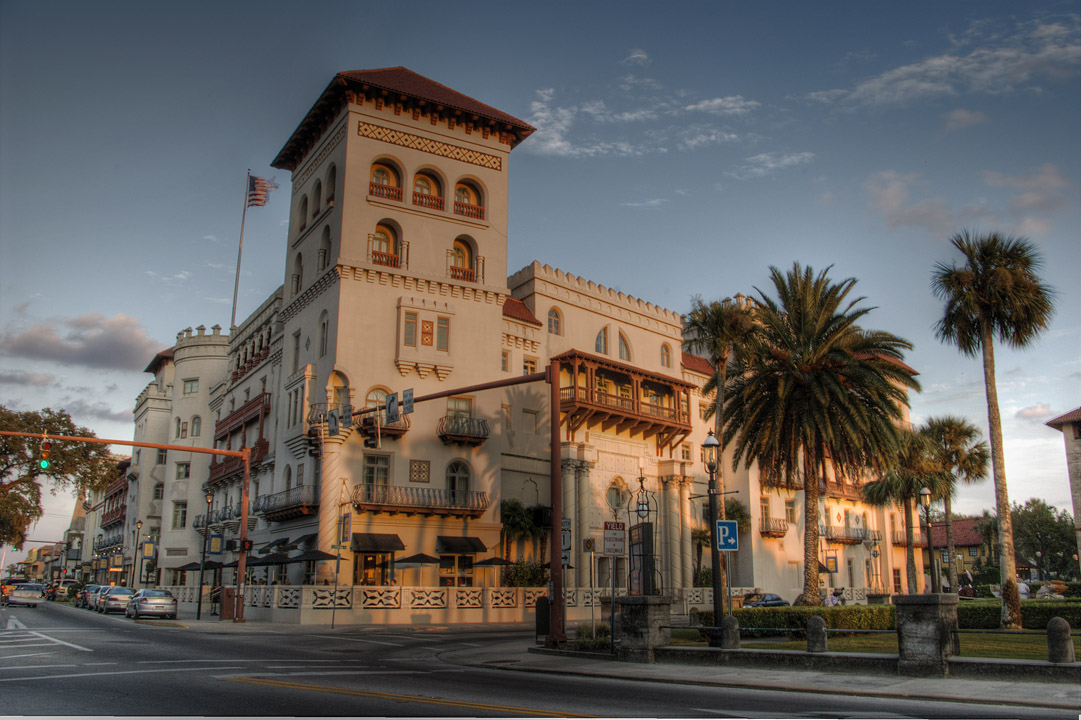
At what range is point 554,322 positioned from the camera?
52.4 meters

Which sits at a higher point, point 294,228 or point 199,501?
point 294,228

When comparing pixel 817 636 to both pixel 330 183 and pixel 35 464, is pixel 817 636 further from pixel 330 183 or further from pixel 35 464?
pixel 35 464

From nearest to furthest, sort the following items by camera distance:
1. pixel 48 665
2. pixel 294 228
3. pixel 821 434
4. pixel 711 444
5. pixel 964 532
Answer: pixel 48 665
pixel 711 444
pixel 821 434
pixel 294 228
pixel 964 532

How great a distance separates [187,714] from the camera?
10.8 m

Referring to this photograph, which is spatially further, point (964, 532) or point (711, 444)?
point (964, 532)

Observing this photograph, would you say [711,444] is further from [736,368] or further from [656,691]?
[736,368]

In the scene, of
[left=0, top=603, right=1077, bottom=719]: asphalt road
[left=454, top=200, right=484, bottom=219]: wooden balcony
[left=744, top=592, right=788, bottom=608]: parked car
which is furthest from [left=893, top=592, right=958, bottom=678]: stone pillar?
[left=454, top=200, right=484, bottom=219]: wooden balcony

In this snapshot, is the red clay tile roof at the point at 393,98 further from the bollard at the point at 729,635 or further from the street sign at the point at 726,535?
the bollard at the point at 729,635

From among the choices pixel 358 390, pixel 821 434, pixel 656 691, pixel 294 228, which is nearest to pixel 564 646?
pixel 656 691

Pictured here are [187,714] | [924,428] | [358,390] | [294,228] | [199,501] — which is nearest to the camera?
[187,714]

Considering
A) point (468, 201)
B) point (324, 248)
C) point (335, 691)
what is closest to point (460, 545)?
point (324, 248)

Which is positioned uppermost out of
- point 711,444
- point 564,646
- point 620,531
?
point 711,444

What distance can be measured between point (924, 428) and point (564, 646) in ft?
129

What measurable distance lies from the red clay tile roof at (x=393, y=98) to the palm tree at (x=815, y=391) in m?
21.4
